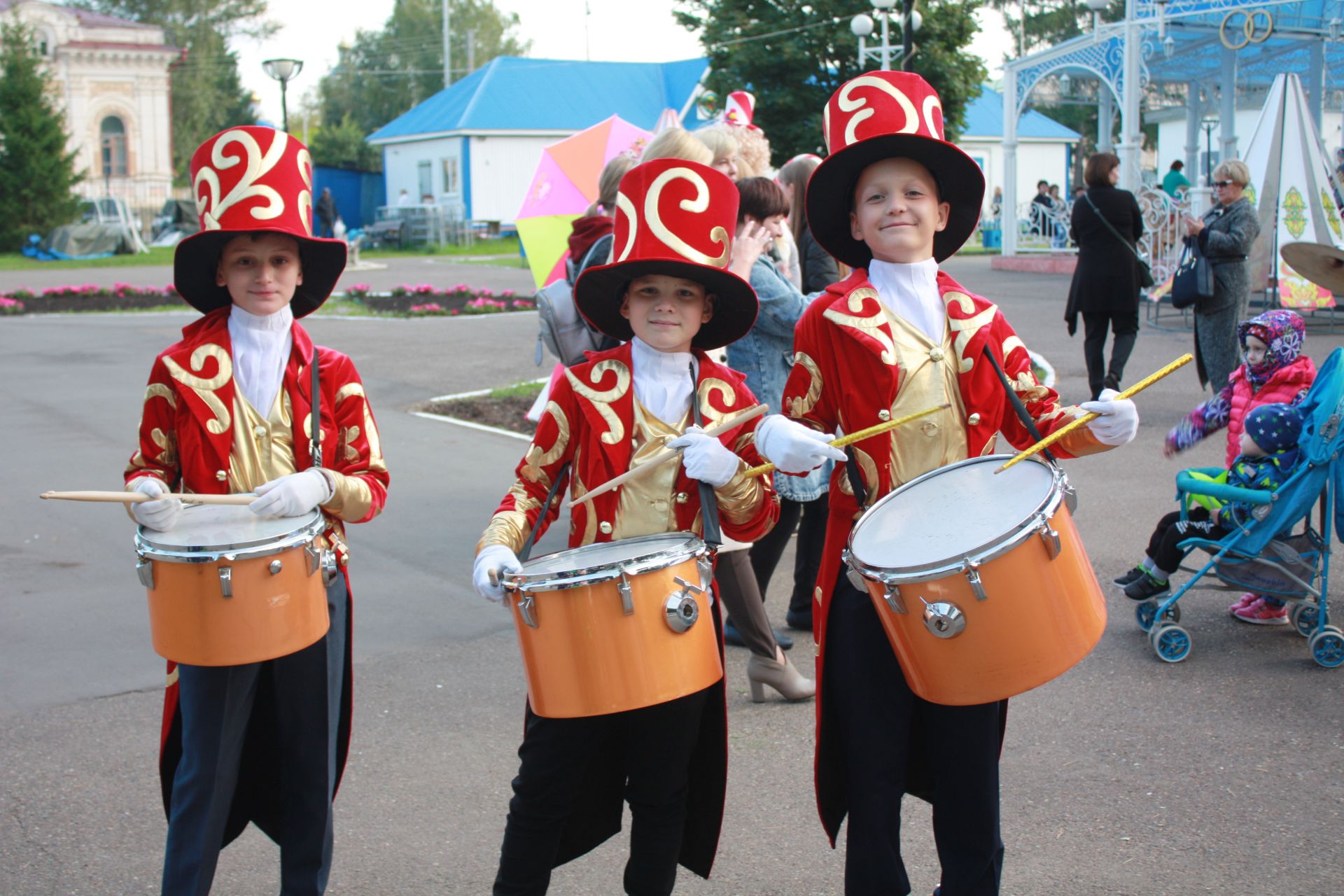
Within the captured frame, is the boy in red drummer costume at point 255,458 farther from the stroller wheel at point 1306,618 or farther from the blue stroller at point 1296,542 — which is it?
the stroller wheel at point 1306,618

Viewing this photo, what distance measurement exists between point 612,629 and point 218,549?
0.86 m

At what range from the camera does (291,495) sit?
2.87 meters

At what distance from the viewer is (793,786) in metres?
4.18

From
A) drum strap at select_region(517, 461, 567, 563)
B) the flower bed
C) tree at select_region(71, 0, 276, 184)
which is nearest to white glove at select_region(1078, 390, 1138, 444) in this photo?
drum strap at select_region(517, 461, 567, 563)

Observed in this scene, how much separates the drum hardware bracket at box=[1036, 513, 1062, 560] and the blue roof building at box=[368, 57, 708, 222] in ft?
146

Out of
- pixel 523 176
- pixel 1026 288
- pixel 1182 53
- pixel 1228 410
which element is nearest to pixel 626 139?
pixel 1228 410

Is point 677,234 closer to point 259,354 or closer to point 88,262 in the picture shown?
point 259,354

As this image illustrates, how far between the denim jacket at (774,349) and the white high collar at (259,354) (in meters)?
2.33

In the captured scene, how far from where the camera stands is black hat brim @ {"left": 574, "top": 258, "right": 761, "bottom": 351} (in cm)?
299

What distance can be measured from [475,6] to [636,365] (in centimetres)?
8224

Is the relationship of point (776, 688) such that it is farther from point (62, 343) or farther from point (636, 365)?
point (62, 343)

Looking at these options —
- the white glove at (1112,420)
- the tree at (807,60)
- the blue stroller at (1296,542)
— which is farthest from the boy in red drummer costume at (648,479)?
the tree at (807,60)

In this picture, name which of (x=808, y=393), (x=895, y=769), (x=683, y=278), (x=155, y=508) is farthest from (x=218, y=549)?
(x=895, y=769)

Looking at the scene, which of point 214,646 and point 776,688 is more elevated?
point 214,646
